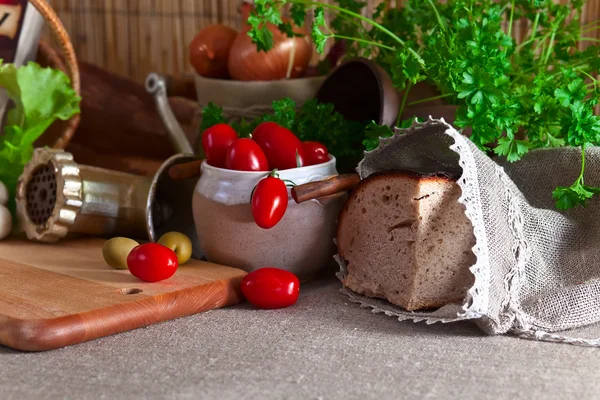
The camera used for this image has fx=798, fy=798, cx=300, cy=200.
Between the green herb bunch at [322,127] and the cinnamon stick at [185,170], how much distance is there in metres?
0.12

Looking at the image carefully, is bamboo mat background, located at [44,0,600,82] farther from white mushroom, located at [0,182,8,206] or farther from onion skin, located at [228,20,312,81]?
white mushroom, located at [0,182,8,206]

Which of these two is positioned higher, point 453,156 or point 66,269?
point 453,156

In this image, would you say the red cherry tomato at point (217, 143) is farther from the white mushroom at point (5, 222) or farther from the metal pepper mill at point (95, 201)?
the white mushroom at point (5, 222)

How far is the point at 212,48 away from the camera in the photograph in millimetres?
1814

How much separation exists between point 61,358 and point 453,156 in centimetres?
69

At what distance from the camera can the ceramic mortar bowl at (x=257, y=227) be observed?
54.5 inches

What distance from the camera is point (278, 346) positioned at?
3.77 ft

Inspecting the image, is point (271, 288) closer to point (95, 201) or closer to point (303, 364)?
point (303, 364)

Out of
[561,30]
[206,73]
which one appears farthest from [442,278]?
[206,73]

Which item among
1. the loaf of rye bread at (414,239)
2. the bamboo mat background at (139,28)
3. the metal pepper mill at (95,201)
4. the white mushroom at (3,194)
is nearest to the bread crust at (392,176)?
the loaf of rye bread at (414,239)

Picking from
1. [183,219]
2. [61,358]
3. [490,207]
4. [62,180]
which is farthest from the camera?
[183,219]

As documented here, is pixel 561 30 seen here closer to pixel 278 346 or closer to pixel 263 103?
pixel 263 103

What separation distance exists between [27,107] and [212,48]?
44 centimetres

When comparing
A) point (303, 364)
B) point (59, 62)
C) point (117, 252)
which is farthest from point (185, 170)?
point (59, 62)
